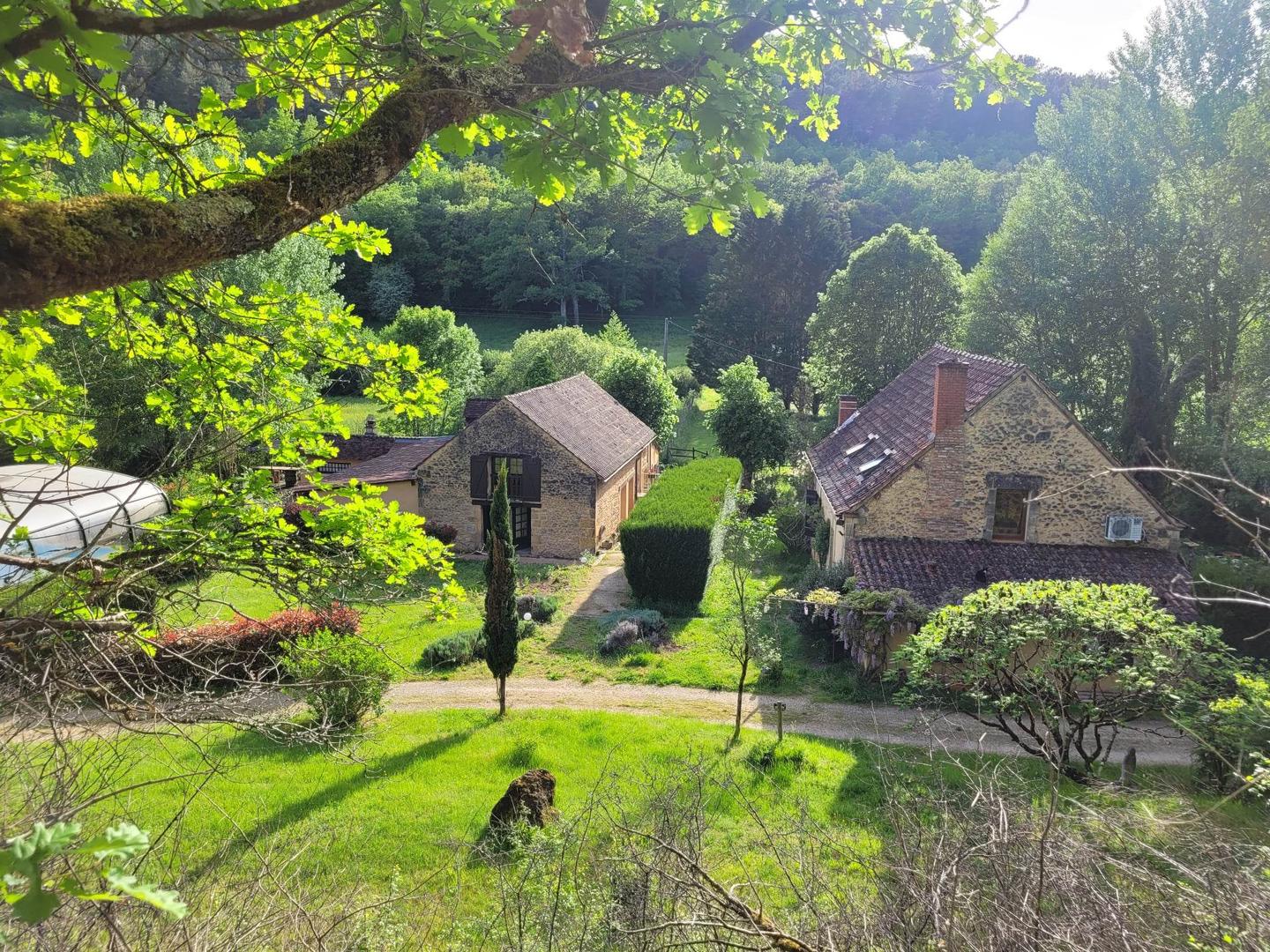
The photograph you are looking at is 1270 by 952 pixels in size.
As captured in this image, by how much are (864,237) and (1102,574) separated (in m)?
49.4

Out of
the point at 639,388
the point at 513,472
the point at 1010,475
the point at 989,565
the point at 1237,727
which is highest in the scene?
the point at 639,388

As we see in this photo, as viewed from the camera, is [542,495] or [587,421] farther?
[587,421]

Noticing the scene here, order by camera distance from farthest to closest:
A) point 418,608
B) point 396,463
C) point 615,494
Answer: point 396,463 → point 615,494 → point 418,608

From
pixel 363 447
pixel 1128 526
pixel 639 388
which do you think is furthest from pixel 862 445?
pixel 363 447

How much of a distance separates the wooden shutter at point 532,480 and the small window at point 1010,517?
14041 mm

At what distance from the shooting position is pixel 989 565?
59.3ft

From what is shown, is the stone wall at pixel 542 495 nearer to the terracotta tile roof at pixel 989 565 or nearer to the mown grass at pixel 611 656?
the mown grass at pixel 611 656

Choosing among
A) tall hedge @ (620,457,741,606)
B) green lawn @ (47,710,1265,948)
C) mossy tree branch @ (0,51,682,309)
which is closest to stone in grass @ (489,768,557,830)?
green lawn @ (47,710,1265,948)

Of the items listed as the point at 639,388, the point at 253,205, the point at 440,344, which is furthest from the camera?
the point at 440,344

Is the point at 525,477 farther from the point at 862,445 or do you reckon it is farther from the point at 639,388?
the point at 639,388

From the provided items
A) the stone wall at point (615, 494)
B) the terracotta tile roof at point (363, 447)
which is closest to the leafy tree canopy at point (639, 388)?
the stone wall at point (615, 494)

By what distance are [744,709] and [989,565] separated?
698 centimetres

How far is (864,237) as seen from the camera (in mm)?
61500

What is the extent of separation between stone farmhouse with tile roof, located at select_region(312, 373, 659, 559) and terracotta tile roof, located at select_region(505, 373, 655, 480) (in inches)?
2.2
